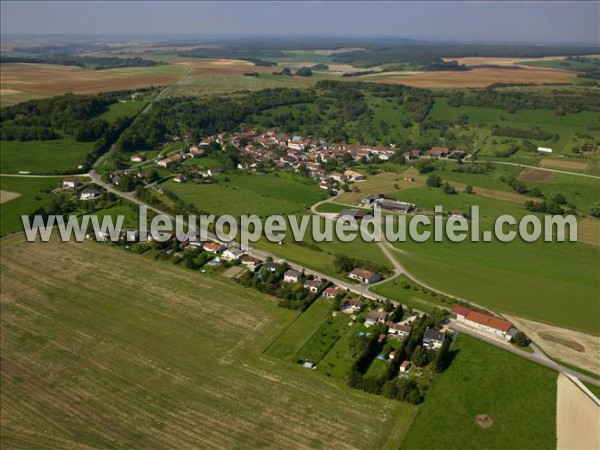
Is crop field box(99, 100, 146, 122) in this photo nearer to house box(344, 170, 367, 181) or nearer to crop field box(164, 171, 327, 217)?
crop field box(164, 171, 327, 217)

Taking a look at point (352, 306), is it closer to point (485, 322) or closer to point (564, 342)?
point (485, 322)

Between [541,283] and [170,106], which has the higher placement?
→ [170,106]

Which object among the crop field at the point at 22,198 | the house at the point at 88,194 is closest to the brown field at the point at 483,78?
the house at the point at 88,194

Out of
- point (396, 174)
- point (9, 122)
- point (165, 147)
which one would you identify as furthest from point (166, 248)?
point (9, 122)

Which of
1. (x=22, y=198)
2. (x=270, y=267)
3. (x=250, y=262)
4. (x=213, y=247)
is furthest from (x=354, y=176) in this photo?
(x=22, y=198)

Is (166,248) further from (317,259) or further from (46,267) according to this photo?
(317,259)

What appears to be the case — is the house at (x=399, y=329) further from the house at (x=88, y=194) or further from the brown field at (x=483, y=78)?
the brown field at (x=483, y=78)
